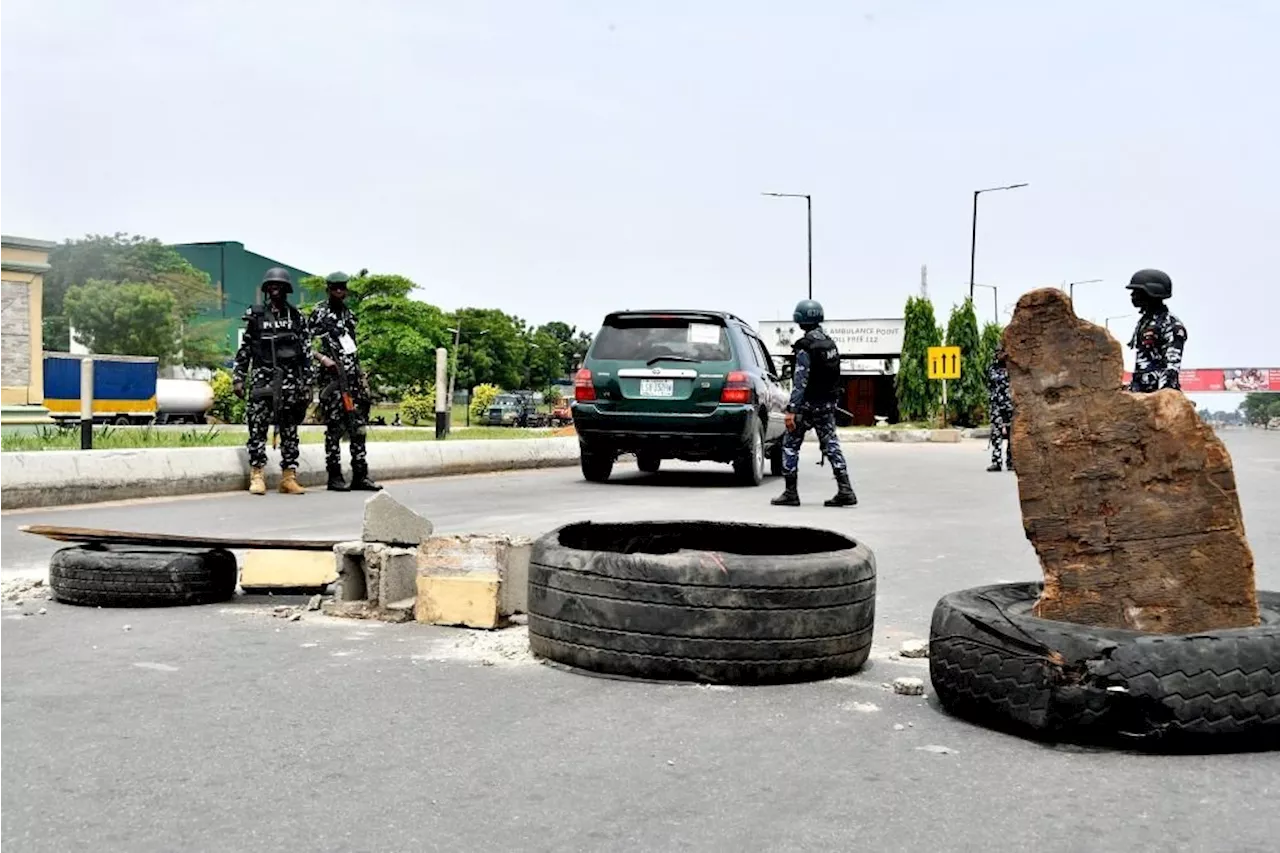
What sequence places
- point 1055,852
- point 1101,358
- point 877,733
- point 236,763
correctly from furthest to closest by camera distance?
point 1101,358 → point 877,733 → point 236,763 → point 1055,852

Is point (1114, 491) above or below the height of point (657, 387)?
below

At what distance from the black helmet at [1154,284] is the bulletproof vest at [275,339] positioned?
25.9ft

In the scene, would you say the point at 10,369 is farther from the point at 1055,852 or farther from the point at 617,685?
the point at 1055,852

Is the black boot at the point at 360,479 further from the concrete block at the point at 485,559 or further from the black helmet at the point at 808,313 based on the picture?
the concrete block at the point at 485,559

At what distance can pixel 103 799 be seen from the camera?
289 centimetres

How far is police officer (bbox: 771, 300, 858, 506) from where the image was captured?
10922 millimetres

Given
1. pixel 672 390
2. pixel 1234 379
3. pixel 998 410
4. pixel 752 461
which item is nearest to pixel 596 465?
pixel 672 390

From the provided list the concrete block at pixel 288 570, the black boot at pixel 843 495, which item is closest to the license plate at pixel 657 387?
the black boot at pixel 843 495

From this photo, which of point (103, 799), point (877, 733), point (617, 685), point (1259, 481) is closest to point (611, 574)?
point (617, 685)

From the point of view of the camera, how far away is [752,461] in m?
13.8

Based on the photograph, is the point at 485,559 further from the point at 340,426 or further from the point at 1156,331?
the point at 340,426

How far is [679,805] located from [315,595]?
344 centimetres

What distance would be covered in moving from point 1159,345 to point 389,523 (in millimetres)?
6199

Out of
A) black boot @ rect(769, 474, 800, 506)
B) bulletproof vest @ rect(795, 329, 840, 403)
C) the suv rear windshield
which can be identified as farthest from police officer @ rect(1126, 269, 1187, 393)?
the suv rear windshield
